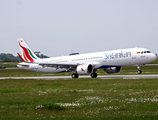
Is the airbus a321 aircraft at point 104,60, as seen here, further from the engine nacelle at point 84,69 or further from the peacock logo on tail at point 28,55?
the peacock logo on tail at point 28,55

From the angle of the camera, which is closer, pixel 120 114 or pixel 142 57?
pixel 120 114

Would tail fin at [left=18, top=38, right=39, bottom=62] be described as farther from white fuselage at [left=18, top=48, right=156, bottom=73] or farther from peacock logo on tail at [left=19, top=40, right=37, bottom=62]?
white fuselage at [left=18, top=48, right=156, bottom=73]

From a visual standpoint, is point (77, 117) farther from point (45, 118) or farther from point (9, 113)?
point (9, 113)

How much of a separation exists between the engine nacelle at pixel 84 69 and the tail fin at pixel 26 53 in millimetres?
14395

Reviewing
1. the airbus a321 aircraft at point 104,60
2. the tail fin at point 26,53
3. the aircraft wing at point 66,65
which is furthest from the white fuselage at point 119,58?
the tail fin at point 26,53

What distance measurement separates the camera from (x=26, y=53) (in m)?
56.8

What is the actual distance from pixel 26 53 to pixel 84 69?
1717cm

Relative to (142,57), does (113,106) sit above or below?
below

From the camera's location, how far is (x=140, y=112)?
13250mm

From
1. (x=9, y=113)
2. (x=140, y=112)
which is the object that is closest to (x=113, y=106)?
(x=140, y=112)

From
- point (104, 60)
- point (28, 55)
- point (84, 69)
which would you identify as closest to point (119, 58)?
point (104, 60)

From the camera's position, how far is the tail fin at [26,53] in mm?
56766

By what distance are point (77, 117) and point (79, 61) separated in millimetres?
35676

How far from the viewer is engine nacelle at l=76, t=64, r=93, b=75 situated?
4447cm
